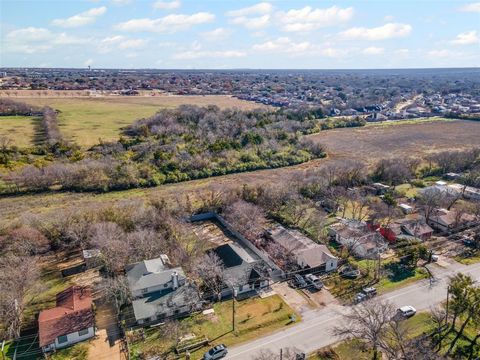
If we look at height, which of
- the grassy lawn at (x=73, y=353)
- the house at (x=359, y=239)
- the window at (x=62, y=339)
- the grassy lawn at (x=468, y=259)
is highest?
the house at (x=359, y=239)

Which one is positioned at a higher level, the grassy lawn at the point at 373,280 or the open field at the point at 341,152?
the open field at the point at 341,152

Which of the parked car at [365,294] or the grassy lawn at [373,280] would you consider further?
the grassy lawn at [373,280]

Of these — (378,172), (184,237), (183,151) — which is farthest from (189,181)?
(378,172)

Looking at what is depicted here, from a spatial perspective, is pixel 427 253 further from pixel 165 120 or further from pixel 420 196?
pixel 165 120

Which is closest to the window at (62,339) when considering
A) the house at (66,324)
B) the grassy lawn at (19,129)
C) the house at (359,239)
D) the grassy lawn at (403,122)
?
the house at (66,324)

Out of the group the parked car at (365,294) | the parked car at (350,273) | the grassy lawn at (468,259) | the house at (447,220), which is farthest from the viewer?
the house at (447,220)

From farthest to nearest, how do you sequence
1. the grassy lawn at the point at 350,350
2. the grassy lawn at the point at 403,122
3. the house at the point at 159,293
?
the grassy lawn at the point at 403,122 → the house at the point at 159,293 → the grassy lawn at the point at 350,350

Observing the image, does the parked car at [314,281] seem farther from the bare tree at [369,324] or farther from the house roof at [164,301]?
the house roof at [164,301]

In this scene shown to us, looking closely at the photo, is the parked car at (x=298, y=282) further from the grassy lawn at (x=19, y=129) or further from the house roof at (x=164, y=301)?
the grassy lawn at (x=19, y=129)
